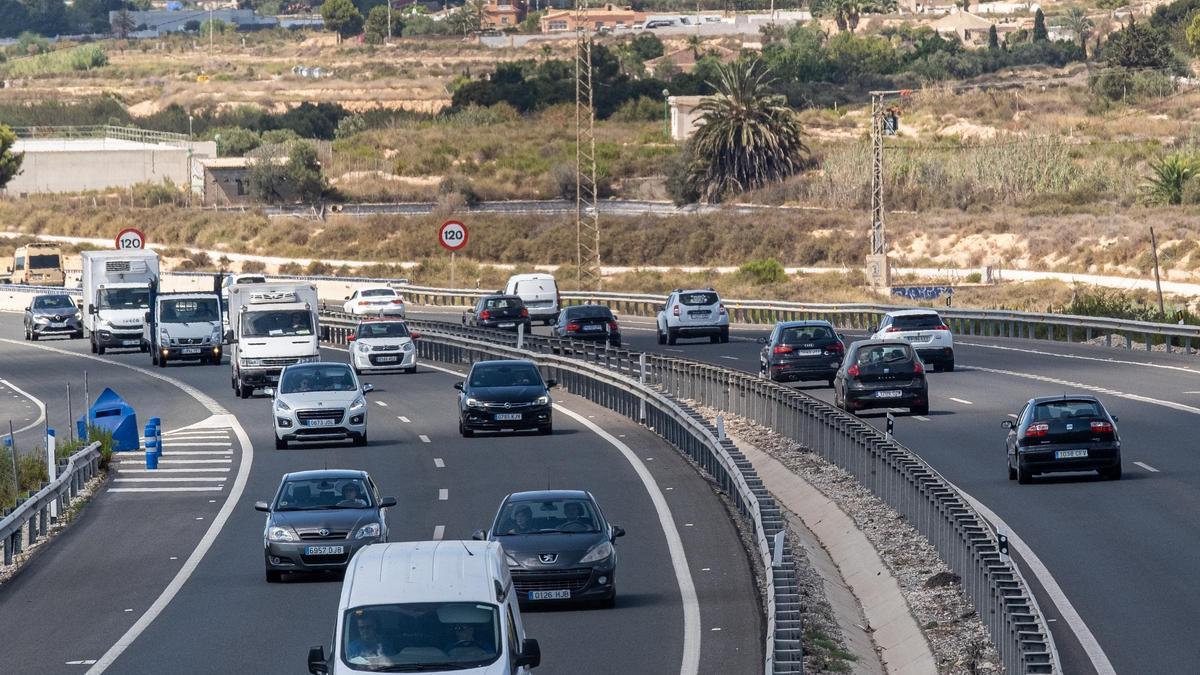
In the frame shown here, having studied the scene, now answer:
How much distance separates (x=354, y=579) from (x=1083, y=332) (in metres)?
46.7

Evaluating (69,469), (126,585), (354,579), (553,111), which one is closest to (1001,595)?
(354,579)

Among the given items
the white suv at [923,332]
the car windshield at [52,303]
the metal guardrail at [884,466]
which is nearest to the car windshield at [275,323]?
the metal guardrail at [884,466]

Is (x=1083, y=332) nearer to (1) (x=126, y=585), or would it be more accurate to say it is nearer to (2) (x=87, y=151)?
(1) (x=126, y=585)

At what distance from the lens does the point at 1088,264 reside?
84.3 meters

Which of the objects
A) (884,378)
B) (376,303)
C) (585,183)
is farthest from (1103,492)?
(585,183)

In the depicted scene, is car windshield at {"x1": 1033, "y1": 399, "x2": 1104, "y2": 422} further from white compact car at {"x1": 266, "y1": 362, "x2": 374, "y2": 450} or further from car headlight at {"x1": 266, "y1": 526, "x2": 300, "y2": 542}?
white compact car at {"x1": 266, "y1": 362, "x2": 374, "y2": 450}

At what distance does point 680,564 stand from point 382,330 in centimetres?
2953

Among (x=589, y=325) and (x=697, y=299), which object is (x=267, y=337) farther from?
(x=697, y=299)

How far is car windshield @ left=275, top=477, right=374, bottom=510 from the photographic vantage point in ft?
74.4

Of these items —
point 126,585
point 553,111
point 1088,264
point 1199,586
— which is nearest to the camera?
point 1199,586

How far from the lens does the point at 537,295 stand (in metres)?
67.4

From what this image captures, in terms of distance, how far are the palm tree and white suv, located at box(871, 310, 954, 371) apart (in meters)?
74.3

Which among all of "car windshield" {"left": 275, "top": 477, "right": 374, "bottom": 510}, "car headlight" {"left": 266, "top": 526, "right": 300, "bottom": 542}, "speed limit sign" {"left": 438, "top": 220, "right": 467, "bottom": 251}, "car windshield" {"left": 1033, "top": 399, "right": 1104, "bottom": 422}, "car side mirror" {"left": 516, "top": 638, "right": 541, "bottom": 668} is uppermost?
"speed limit sign" {"left": 438, "top": 220, "right": 467, "bottom": 251}

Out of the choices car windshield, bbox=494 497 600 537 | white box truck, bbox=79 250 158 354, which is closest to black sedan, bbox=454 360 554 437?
car windshield, bbox=494 497 600 537
